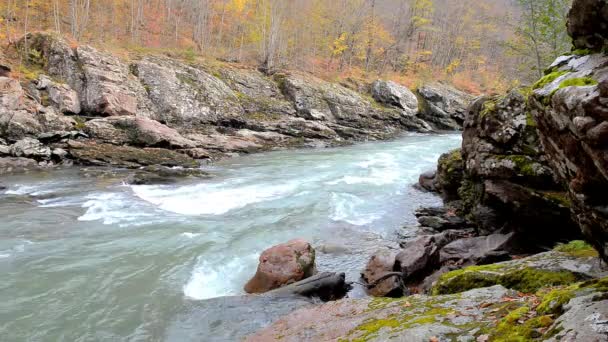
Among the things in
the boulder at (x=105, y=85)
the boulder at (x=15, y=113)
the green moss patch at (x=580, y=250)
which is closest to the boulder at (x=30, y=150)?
the boulder at (x=15, y=113)

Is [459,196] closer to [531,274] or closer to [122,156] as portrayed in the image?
[531,274]

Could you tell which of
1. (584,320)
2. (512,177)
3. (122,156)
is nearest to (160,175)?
(122,156)

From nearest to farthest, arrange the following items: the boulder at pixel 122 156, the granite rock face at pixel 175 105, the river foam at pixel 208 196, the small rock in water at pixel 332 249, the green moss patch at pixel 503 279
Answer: the green moss patch at pixel 503 279 → the small rock in water at pixel 332 249 → the river foam at pixel 208 196 → the boulder at pixel 122 156 → the granite rock face at pixel 175 105

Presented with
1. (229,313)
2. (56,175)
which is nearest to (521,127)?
(229,313)

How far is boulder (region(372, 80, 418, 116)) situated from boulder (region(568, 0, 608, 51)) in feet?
120

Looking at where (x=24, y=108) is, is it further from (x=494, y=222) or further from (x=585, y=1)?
(x=585, y=1)

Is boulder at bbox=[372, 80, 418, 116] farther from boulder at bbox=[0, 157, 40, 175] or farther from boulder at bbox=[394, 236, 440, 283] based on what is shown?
boulder at bbox=[394, 236, 440, 283]

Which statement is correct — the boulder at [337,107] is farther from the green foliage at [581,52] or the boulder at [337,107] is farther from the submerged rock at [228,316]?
the green foliage at [581,52]

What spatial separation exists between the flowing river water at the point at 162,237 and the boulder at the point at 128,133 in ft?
13.2

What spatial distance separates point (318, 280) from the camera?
8.26 meters

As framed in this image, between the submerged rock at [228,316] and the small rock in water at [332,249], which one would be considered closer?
the submerged rock at [228,316]

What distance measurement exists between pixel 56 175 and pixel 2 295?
10986 millimetres

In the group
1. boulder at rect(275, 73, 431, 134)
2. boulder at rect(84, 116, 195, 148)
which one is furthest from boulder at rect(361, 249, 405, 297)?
boulder at rect(275, 73, 431, 134)

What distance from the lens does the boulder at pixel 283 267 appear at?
841cm
